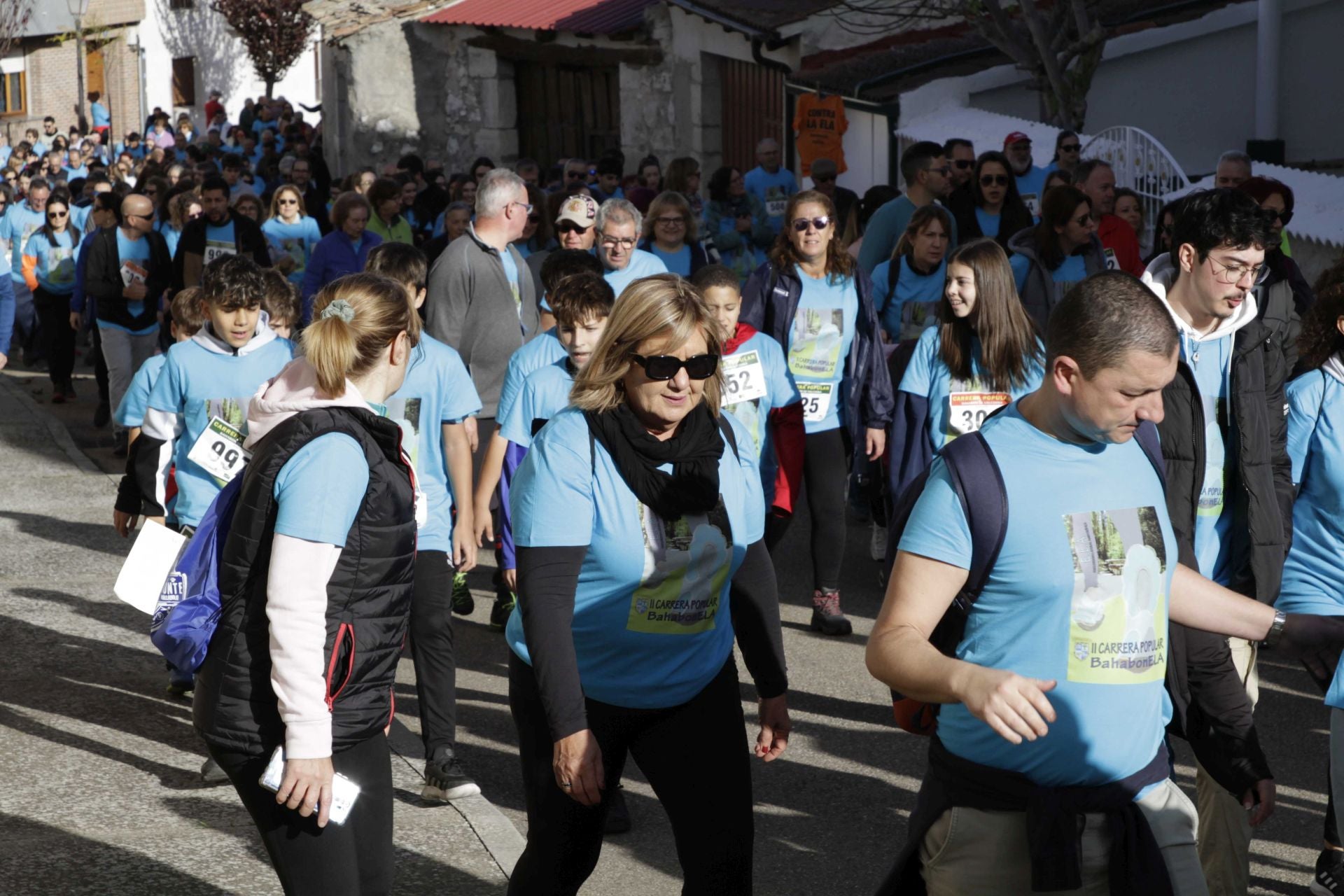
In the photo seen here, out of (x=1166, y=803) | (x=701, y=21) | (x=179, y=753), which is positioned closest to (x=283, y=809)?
(x=1166, y=803)

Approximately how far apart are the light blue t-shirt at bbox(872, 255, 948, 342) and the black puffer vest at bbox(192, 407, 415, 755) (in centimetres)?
525

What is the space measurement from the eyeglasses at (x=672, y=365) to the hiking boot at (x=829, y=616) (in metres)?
4.03

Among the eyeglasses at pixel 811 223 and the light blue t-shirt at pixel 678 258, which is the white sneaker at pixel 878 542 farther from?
the eyeglasses at pixel 811 223

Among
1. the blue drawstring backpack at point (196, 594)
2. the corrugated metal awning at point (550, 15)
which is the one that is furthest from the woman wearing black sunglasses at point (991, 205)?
the corrugated metal awning at point (550, 15)

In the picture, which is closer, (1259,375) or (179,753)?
(1259,375)

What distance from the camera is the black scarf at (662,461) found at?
3.48 metres

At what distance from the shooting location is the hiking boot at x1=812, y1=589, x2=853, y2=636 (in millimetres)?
7426

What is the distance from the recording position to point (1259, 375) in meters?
4.54

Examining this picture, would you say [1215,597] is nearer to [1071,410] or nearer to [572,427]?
[1071,410]

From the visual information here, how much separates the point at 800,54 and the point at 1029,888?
Answer: 16.7m

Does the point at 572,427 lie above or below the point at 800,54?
below

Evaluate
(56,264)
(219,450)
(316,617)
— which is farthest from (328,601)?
(56,264)

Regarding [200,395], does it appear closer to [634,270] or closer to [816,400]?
[634,270]

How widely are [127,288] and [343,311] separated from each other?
9061 mm
